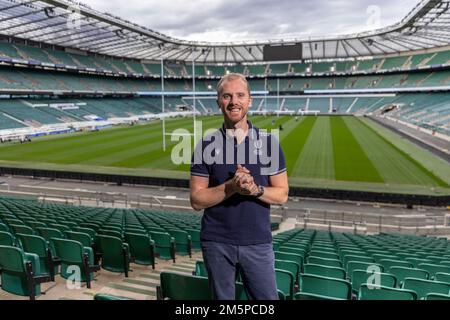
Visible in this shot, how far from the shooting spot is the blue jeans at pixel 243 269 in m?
2.45

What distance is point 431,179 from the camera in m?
22.4

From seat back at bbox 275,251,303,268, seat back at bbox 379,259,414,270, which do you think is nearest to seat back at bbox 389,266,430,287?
seat back at bbox 379,259,414,270

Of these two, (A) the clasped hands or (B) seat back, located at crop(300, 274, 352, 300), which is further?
(B) seat back, located at crop(300, 274, 352, 300)

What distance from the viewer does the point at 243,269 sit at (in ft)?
8.13

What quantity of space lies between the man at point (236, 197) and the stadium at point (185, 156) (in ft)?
1.07

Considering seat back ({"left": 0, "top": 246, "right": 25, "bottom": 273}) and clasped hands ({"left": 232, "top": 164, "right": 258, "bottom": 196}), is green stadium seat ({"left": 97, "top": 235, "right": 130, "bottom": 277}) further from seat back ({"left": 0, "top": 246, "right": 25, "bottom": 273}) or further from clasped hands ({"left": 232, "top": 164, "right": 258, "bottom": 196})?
clasped hands ({"left": 232, "top": 164, "right": 258, "bottom": 196})

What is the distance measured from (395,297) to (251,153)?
226 centimetres

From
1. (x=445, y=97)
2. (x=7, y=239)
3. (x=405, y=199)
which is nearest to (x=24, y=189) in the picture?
(x=7, y=239)

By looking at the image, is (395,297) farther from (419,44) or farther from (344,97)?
(344,97)

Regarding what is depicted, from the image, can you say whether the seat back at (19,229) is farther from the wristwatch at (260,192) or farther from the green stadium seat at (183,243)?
the wristwatch at (260,192)

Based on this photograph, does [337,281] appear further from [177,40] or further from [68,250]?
[177,40]

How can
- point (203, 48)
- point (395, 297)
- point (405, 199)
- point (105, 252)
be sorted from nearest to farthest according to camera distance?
1. point (395, 297)
2. point (105, 252)
3. point (405, 199)
4. point (203, 48)

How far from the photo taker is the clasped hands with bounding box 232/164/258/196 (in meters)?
2.25
